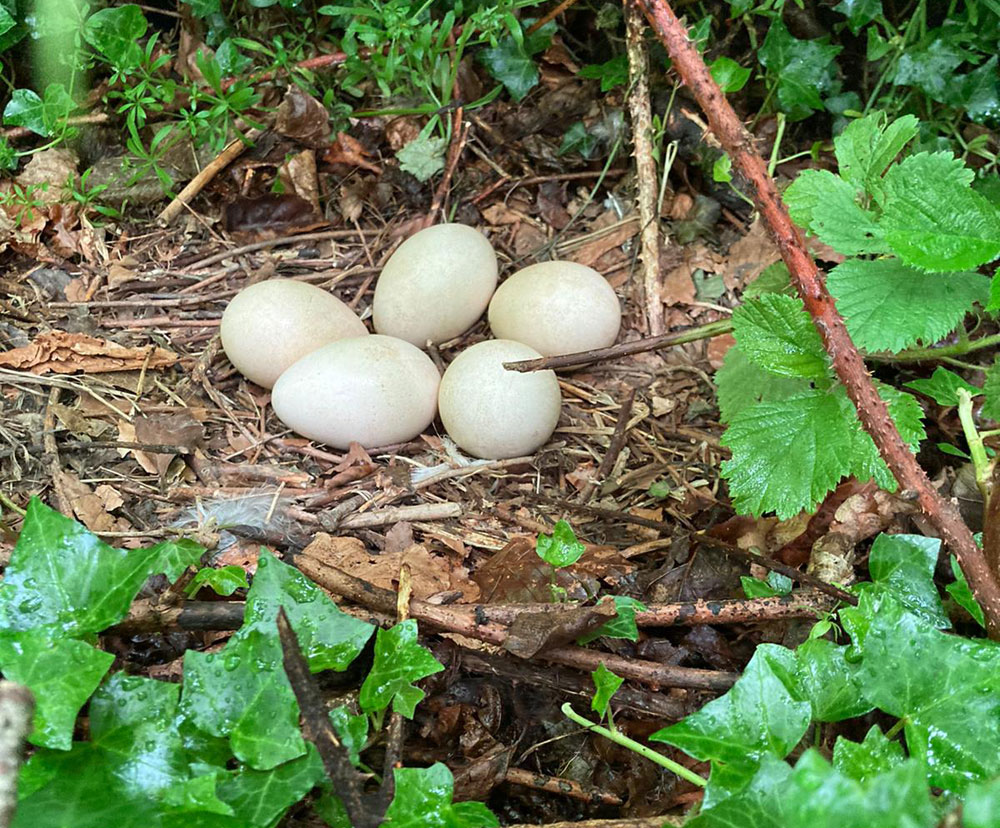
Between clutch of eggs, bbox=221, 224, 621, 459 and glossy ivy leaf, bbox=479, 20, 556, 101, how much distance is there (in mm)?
484

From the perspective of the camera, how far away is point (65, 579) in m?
1.17

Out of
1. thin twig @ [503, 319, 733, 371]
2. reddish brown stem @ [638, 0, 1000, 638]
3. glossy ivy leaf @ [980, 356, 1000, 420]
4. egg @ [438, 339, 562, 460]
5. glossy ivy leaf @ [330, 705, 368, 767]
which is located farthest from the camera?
egg @ [438, 339, 562, 460]

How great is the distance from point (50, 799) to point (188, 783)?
18cm

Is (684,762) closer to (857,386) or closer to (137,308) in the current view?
(857,386)

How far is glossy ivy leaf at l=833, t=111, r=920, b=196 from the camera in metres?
1.66

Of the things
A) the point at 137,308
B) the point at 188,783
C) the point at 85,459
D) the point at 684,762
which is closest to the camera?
the point at 188,783

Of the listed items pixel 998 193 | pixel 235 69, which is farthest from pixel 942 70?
pixel 235 69

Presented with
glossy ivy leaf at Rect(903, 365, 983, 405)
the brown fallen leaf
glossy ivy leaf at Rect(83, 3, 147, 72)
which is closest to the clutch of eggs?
the brown fallen leaf

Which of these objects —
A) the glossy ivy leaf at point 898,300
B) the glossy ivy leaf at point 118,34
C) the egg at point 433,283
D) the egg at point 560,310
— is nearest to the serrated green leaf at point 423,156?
the egg at point 433,283

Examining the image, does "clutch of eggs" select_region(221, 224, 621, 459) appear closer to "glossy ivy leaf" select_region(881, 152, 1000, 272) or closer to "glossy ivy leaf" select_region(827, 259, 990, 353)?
"glossy ivy leaf" select_region(827, 259, 990, 353)

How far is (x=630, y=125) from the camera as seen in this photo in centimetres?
253

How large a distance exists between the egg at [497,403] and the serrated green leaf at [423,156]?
27.2 inches

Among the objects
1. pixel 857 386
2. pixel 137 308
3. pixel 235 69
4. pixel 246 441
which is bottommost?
pixel 246 441

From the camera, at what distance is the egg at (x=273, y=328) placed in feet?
7.18
